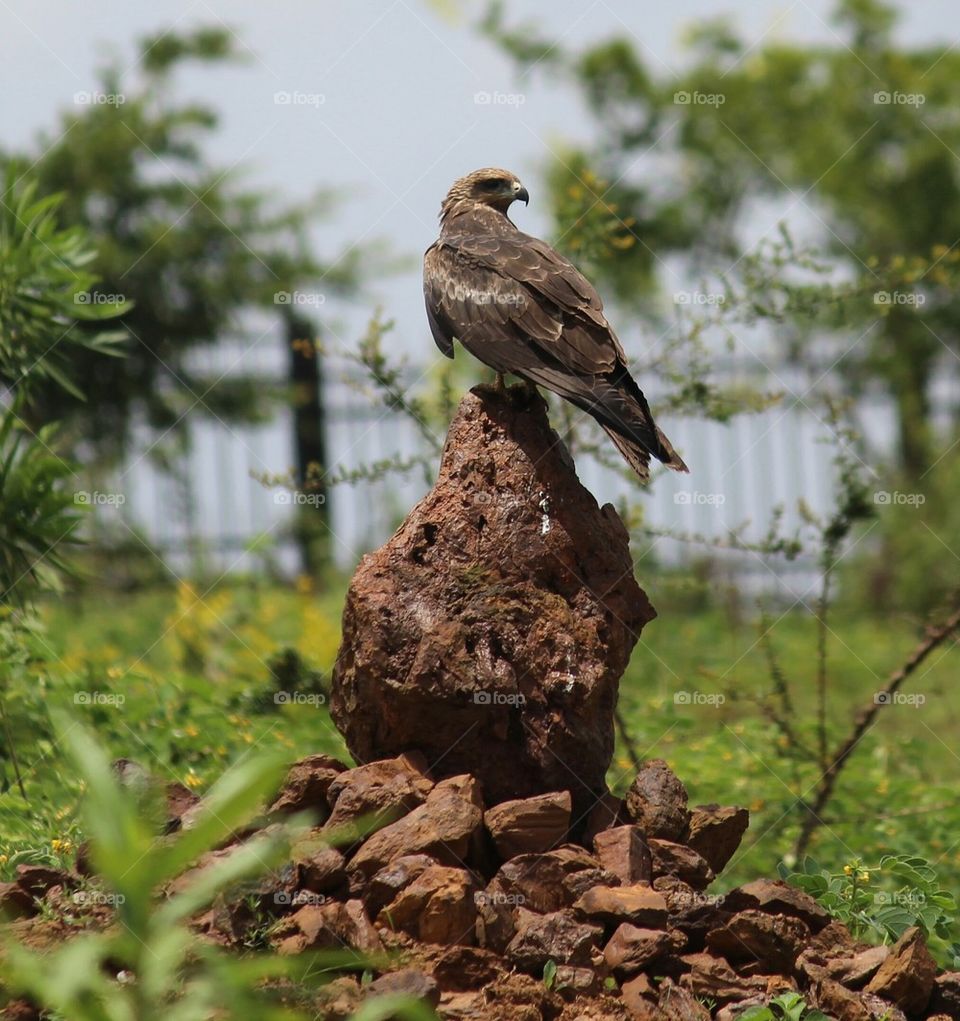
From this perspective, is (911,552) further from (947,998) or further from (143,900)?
(143,900)

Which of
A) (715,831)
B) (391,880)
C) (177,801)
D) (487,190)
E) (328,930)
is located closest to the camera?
(328,930)

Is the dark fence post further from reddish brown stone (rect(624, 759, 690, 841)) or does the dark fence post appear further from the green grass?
reddish brown stone (rect(624, 759, 690, 841))

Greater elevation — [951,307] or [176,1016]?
[951,307]

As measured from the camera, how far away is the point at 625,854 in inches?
179

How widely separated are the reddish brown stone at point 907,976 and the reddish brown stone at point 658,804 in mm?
837

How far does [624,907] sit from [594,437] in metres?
3.96

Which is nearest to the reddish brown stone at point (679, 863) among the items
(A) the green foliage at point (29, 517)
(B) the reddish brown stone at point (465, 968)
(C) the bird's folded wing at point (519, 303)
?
(B) the reddish brown stone at point (465, 968)

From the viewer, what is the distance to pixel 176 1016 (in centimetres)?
307

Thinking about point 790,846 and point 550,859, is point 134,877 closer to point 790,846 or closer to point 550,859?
point 550,859

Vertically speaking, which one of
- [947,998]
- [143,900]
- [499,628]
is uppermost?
[499,628]

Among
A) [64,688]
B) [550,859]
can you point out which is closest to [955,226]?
[64,688]

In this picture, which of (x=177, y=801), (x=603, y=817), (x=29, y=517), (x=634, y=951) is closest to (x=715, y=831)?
(x=603, y=817)

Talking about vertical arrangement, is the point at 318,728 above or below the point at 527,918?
below

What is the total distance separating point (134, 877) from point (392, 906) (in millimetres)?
1366
